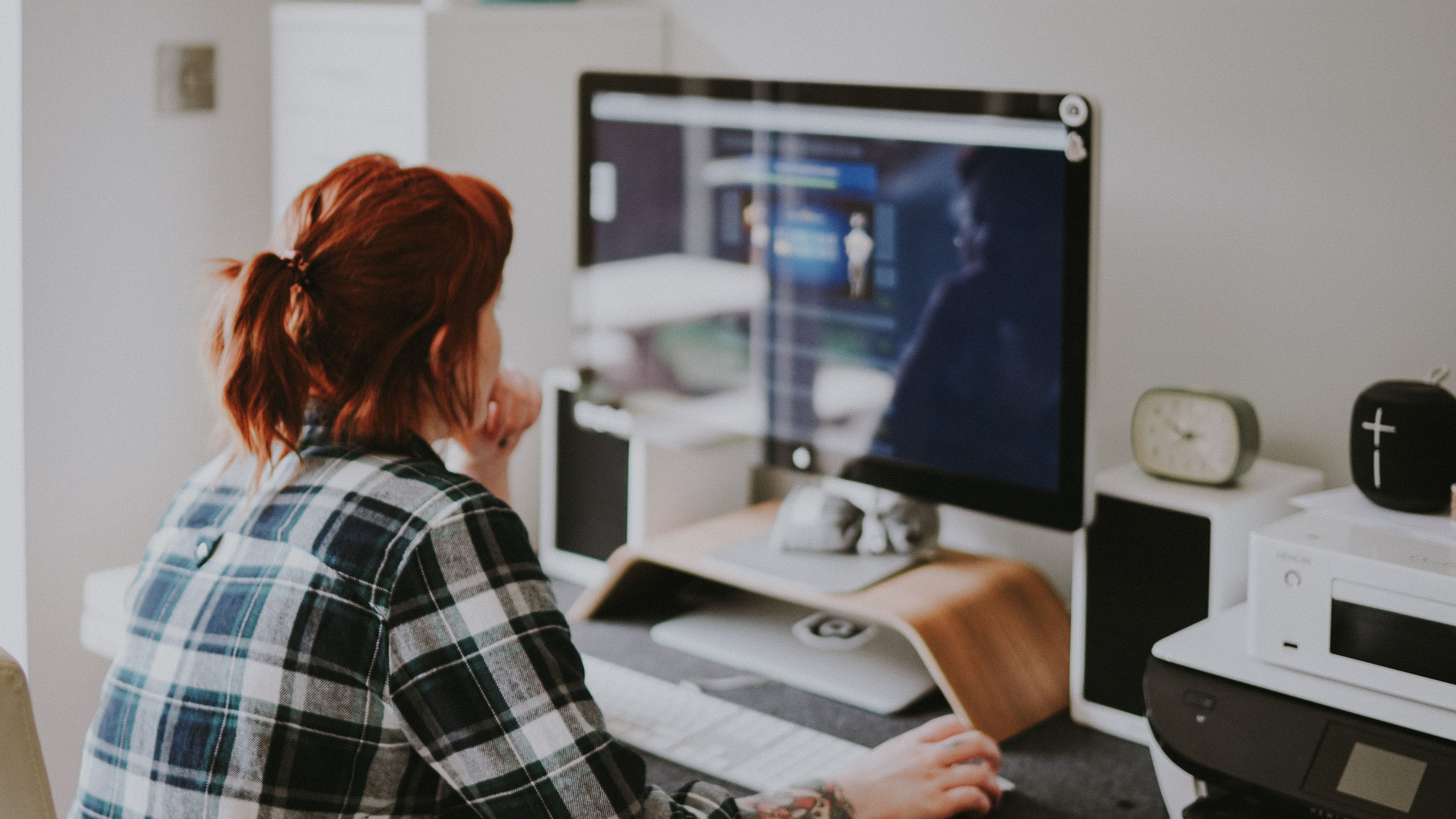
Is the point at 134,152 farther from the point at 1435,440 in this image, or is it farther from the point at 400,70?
the point at 1435,440

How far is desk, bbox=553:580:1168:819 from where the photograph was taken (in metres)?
1.33

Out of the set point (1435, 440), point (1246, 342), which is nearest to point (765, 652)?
point (1246, 342)

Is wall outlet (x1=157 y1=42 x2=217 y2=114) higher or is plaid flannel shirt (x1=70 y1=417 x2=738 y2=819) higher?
wall outlet (x1=157 y1=42 x2=217 y2=114)

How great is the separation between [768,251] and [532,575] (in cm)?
73

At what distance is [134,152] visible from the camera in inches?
76.3

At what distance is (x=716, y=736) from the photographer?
1443 mm

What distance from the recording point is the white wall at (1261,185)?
146 centimetres

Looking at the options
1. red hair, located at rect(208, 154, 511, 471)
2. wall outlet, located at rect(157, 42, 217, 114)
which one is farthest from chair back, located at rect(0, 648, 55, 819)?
wall outlet, located at rect(157, 42, 217, 114)

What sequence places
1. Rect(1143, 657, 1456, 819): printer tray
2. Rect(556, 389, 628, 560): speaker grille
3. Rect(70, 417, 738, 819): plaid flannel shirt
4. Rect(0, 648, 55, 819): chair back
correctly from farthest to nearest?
Rect(556, 389, 628, 560): speaker grille → Rect(1143, 657, 1456, 819): printer tray → Rect(70, 417, 738, 819): plaid flannel shirt → Rect(0, 648, 55, 819): chair back

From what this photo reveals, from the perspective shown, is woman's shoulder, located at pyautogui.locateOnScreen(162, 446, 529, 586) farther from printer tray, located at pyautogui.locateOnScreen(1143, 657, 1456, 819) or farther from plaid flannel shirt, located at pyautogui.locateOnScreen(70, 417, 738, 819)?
printer tray, located at pyautogui.locateOnScreen(1143, 657, 1456, 819)

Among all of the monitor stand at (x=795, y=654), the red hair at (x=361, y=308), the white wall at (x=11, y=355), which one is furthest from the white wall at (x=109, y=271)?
the red hair at (x=361, y=308)

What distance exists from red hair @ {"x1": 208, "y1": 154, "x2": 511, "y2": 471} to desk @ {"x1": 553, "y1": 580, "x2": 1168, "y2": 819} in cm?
48

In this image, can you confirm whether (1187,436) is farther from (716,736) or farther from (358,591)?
(358,591)

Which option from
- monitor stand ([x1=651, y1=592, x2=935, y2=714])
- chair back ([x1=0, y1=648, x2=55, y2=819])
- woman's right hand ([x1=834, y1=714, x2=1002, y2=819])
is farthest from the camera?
monitor stand ([x1=651, y1=592, x2=935, y2=714])
